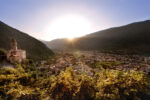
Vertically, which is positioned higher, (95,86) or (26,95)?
(95,86)

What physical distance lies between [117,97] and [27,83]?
431 cm

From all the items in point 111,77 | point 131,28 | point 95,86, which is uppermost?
point 131,28

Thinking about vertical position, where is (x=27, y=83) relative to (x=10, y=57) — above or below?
below

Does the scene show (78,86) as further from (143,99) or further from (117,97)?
(143,99)

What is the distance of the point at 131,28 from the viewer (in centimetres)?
7225

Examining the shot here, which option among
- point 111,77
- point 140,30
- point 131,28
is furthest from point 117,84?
point 131,28

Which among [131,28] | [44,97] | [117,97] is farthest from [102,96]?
[131,28]

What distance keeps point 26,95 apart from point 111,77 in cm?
280

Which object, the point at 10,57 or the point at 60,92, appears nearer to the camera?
the point at 60,92

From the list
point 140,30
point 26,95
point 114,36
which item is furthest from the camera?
point 114,36

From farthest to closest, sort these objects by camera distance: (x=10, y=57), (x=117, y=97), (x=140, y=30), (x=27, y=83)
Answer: (x=140, y=30) → (x=10, y=57) → (x=27, y=83) → (x=117, y=97)

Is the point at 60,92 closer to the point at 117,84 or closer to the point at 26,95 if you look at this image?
the point at 26,95

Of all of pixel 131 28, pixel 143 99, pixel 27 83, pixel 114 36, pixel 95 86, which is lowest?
pixel 27 83

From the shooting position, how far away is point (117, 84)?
94.1 inches
